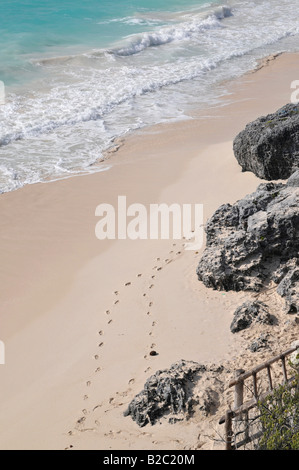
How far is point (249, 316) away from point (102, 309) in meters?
2.24

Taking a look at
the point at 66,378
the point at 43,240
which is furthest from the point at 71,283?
the point at 66,378

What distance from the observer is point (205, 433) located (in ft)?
20.3

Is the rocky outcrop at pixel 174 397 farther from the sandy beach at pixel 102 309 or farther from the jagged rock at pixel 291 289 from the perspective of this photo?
the jagged rock at pixel 291 289

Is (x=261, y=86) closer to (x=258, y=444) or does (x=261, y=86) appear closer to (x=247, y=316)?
(x=247, y=316)

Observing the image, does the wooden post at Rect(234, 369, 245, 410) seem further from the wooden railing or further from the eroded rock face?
the eroded rock face

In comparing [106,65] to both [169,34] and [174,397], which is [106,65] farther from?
[174,397]

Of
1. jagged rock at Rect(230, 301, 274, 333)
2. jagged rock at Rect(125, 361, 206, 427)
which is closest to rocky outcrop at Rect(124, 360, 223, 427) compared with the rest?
jagged rock at Rect(125, 361, 206, 427)

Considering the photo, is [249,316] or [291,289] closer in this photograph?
[249,316]

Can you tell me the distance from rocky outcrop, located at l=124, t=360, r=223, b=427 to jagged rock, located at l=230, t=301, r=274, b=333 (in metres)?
1.01

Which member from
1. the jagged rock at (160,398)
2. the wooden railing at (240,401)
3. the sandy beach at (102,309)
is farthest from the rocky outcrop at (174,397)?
the wooden railing at (240,401)

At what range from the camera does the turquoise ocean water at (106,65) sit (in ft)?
52.4

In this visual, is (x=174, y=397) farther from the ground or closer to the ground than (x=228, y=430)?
farther from the ground

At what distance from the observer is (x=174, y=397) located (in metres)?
6.61

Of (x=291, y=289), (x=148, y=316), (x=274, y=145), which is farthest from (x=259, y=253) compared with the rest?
(x=274, y=145)
